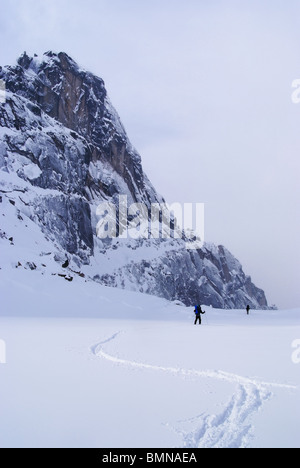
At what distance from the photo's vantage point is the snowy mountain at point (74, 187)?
193 feet

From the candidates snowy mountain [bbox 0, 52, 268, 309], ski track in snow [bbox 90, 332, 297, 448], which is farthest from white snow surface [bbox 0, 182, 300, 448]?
snowy mountain [bbox 0, 52, 268, 309]

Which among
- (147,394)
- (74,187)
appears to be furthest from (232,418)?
(74,187)

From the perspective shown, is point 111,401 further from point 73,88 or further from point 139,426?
point 73,88

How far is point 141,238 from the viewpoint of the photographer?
13700cm

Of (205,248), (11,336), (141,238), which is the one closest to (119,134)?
(141,238)

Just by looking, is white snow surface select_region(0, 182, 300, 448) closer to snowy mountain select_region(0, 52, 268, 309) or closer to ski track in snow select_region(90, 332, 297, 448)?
ski track in snow select_region(90, 332, 297, 448)

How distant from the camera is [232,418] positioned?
5.16 meters

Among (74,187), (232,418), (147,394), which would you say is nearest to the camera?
(232,418)

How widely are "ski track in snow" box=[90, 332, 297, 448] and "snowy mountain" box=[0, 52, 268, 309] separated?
28923mm

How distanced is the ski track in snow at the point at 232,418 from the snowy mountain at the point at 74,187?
28.9 m

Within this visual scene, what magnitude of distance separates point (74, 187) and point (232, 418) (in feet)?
351

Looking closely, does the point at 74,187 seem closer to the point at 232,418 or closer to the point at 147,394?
the point at 147,394

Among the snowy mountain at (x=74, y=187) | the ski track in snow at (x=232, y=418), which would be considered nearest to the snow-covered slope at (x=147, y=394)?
the ski track in snow at (x=232, y=418)
